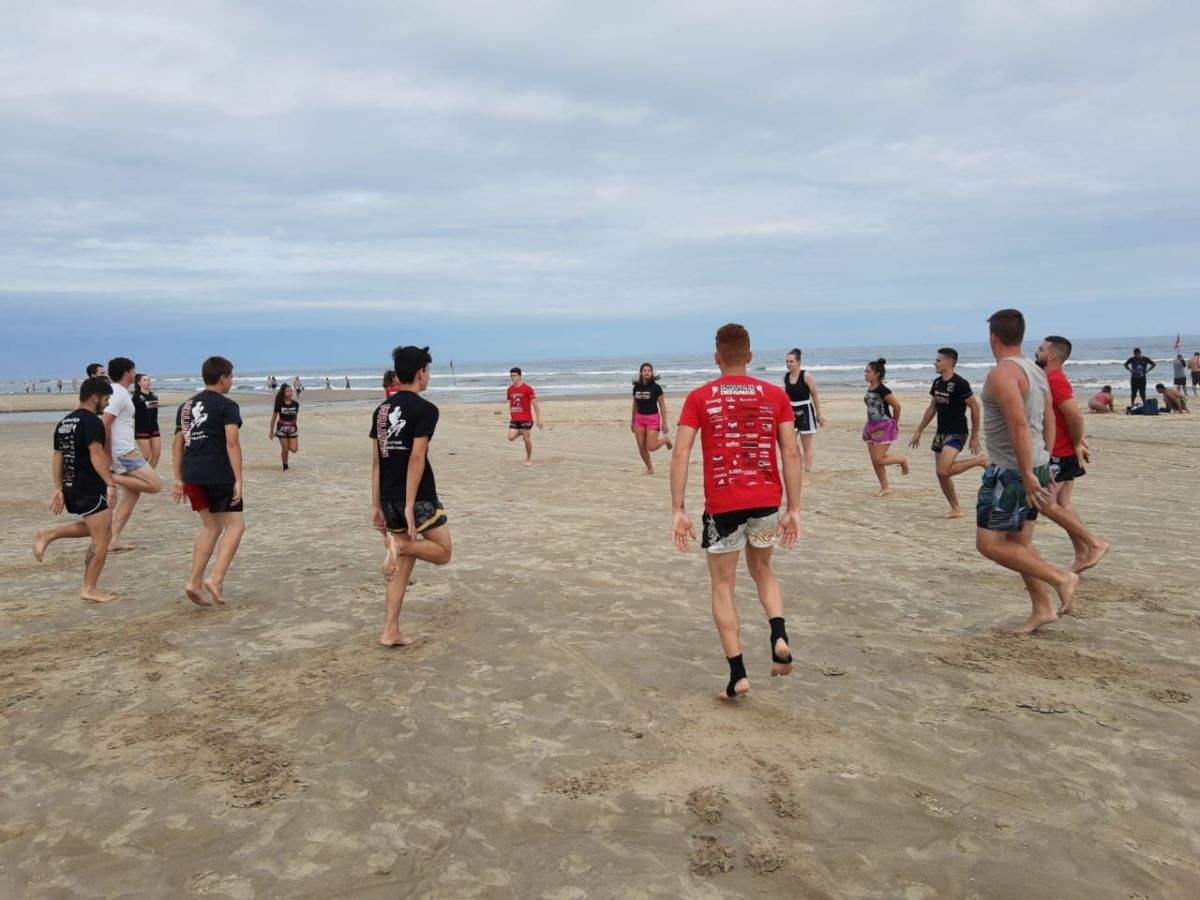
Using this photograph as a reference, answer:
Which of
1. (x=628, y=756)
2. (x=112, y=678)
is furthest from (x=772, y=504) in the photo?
(x=112, y=678)

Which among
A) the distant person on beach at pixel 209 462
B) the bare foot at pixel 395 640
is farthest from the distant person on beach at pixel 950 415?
the distant person on beach at pixel 209 462

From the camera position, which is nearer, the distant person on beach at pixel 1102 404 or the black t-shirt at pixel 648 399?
the black t-shirt at pixel 648 399

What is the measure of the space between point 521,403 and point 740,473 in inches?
432

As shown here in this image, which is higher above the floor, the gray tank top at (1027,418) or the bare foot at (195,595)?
the gray tank top at (1027,418)

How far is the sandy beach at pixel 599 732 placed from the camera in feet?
9.92

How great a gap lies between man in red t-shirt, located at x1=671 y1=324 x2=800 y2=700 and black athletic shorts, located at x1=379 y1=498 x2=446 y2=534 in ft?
5.83

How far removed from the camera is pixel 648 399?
1327 cm

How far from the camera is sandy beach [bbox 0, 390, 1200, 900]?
9.92 ft

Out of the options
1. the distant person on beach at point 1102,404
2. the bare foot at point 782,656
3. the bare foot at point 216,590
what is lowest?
the bare foot at point 216,590

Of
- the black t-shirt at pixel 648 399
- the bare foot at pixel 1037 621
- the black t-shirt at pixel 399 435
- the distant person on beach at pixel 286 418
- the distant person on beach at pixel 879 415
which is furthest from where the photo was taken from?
the distant person on beach at pixel 286 418

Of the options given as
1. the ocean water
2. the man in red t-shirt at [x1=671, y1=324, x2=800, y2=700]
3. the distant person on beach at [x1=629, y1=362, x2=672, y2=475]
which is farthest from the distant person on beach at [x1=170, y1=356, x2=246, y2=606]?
the ocean water

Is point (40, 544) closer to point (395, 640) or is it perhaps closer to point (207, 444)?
point (207, 444)

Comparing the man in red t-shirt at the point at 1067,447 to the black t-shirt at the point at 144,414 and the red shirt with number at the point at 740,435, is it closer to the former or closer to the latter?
the red shirt with number at the point at 740,435

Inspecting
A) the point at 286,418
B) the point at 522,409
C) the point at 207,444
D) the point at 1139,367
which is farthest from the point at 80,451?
the point at 1139,367
